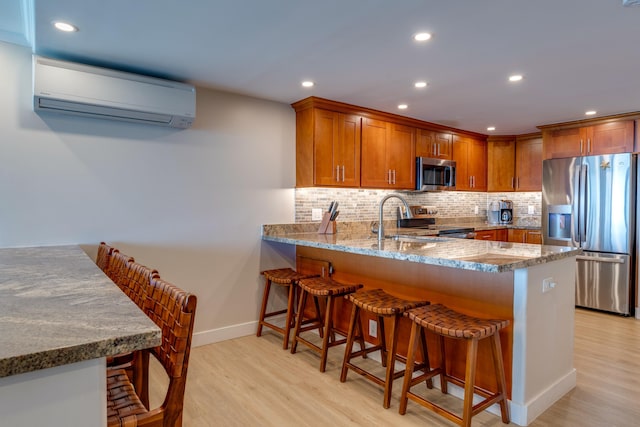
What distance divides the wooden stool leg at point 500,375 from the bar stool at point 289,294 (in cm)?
169

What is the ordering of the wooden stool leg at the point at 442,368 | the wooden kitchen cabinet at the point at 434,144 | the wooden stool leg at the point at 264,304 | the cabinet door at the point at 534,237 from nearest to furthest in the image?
the wooden stool leg at the point at 442,368 → the wooden stool leg at the point at 264,304 → the wooden kitchen cabinet at the point at 434,144 → the cabinet door at the point at 534,237

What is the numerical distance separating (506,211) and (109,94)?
5579 millimetres

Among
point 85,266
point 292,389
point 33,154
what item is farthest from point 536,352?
point 33,154

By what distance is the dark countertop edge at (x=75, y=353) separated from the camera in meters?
0.72

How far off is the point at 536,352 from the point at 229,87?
3.07 metres

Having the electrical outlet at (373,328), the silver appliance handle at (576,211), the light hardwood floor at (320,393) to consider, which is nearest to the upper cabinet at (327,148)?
the electrical outlet at (373,328)

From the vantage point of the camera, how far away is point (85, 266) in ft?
6.04

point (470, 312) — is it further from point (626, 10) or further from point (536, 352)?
point (626, 10)

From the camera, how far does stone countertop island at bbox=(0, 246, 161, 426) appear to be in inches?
29.3

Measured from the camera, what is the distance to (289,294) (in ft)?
11.0

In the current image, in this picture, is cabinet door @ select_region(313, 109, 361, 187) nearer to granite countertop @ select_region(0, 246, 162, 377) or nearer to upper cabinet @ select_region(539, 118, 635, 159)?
granite countertop @ select_region(0, 246, 162, 377)

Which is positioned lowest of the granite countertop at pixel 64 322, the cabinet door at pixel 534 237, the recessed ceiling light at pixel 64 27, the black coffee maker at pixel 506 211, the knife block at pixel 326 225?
the cabinet door at pixel 534 237

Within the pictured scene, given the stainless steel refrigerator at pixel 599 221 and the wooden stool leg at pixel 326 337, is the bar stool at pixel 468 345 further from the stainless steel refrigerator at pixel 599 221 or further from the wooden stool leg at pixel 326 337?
the stainless steel refrigerator at pixel 599 221

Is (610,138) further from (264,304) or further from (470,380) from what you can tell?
(264,304)
